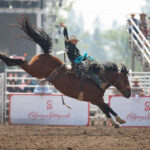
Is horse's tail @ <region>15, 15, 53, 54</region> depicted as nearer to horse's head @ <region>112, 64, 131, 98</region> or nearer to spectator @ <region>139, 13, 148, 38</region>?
horse's head @ <region>112, 64, 131, 98</region>

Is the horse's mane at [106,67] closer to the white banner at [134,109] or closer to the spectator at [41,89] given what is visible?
the white banner at [134,109]

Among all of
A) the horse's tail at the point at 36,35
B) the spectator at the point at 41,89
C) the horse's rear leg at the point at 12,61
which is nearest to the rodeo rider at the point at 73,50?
the horse's tail at the point at 36,35

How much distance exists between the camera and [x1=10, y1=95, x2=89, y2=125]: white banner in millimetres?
14117

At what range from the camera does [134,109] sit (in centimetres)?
1410

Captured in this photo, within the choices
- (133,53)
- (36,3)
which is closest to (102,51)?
(36,3)

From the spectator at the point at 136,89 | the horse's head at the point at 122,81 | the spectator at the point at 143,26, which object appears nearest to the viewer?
the horse's head at the point at 122,81

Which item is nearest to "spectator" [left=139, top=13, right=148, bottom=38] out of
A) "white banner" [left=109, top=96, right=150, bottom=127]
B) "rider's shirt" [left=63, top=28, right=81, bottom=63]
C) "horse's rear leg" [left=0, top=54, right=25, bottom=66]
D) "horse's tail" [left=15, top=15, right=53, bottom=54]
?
"white banner" [left=109, top=96, right=150, bottom=127]

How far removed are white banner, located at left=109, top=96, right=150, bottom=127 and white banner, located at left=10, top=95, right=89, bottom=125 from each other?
956 mm

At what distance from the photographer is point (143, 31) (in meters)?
18.0

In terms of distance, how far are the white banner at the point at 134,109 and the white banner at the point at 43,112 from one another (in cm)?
96

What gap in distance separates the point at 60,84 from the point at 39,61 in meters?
0.73

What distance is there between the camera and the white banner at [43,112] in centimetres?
1412

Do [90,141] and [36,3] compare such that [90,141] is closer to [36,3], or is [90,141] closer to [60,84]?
[60,84]

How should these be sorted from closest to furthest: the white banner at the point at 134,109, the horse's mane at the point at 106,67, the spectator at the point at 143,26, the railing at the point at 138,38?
the horse's mane at the point at 106,67, the white banner at the point at 134,109, the railing at the point at 138,38, the spectator at the point at 143,26
